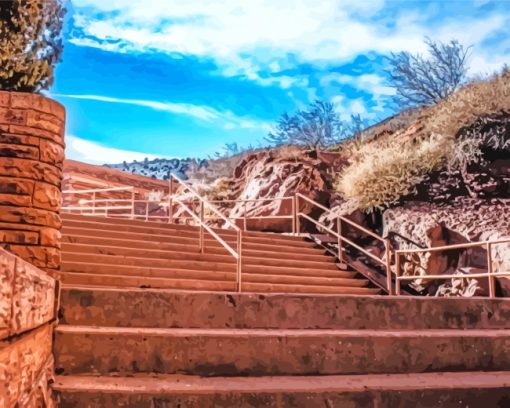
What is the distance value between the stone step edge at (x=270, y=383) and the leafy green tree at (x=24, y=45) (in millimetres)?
1769

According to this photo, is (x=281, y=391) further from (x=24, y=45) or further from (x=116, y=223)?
(x=116, y=223)

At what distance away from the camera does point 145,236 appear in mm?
7449

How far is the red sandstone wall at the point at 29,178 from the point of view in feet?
9.00

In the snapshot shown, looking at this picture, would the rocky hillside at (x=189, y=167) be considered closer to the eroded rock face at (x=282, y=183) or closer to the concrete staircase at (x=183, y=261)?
the eroded rock face at (x=282, y=183)

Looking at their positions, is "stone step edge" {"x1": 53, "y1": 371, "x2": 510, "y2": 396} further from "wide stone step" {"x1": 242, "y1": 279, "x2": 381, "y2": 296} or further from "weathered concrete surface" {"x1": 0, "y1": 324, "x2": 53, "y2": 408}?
"wide stone step" {"x1": 242, "y1": 279, "x2": 381, "y2": 296}

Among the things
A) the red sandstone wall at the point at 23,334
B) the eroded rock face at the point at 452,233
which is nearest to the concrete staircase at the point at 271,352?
the red sandstone wall at the point at 23,334

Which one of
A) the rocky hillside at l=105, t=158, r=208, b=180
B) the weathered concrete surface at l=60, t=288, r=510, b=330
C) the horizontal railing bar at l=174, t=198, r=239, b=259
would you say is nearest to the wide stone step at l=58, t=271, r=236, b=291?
the horizontal railing bar at l=174, t=198, r=239, b=259

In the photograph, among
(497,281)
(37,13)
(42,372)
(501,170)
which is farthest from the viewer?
(501,170)

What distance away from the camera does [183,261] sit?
6.61 metres

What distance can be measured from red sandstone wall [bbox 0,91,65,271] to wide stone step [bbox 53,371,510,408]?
72 centimetres

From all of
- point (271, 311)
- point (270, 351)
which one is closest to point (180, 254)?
point (271, 311)

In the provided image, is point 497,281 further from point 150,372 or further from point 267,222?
point 150,372

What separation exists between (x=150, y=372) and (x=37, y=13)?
89.8 inches

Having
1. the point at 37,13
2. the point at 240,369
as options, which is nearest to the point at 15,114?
the point at 37,13
